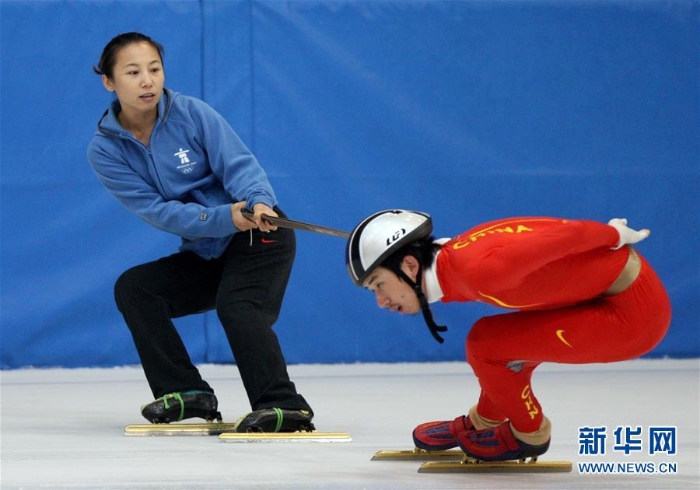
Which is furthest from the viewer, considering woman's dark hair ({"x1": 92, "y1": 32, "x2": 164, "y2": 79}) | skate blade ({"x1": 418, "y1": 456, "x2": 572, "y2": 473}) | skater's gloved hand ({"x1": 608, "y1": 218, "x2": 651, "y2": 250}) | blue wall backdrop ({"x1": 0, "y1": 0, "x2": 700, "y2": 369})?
blue wall backdrop ({"x1": 0, "y1": 0, "x2": 700, "y2": 369})

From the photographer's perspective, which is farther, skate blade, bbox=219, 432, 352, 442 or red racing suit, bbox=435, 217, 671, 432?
skate blade, bbox=219, 432, 352, 442

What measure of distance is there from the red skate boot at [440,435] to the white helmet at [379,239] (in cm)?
51

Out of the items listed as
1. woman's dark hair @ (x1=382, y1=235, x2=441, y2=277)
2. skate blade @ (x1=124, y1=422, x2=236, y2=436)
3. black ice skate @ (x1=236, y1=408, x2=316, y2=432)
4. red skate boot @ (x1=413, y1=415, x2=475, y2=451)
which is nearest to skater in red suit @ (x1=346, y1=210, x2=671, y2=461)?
woman's dark hair @ (x1=382, y1=235, x2=441, y2=277)

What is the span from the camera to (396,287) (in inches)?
101

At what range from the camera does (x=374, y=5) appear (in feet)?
18.5

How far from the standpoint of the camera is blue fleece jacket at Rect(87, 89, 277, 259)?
11.6 feet

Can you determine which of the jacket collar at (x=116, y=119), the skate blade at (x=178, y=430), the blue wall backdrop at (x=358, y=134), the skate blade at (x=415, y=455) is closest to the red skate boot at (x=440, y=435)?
the skate blade at (x=415, y=455)

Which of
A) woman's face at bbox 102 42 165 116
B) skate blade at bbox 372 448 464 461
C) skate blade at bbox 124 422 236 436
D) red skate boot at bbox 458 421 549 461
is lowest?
skate blade at bbox 372 448 464 461

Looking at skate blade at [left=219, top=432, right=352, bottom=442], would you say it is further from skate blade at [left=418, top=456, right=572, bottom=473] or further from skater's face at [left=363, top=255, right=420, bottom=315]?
skater's face at [left=363, top=255, right=420, bottom=315]

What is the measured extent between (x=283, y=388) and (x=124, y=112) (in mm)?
1015

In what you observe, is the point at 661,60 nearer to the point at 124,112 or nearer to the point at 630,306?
the point at 124,112

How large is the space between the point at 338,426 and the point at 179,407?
48cm

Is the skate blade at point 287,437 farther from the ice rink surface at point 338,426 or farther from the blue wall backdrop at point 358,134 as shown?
the blue wall backdrop at point 358,134

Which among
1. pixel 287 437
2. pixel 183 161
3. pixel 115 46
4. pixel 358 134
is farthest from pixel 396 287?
pixel 358 134
